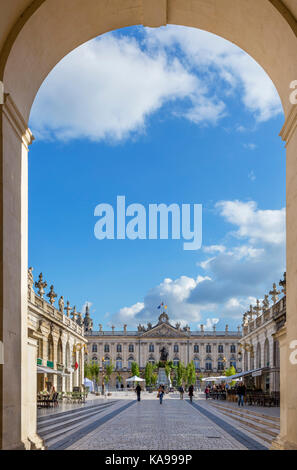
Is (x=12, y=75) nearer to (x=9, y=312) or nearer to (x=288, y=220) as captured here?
(x=9, y=312)

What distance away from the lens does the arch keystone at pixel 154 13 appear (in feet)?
32.3

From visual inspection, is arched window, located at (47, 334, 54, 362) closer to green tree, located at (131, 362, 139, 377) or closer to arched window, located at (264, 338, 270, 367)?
arched window, located at (264, 338, 270, 367)

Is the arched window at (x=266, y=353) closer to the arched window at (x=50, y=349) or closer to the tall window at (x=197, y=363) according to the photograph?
the arched window at (x=50, y=349)

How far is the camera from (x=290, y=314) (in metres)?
9.03

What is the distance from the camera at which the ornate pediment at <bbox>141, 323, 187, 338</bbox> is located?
450 ft

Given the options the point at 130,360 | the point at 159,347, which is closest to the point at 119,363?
the point at 130,360

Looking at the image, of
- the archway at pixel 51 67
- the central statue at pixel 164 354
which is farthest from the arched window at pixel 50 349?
the central statue at pixel 164 354

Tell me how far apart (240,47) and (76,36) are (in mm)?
3135

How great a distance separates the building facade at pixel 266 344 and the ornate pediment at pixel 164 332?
78693 mm

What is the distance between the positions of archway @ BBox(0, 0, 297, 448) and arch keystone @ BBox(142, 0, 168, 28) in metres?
0.02

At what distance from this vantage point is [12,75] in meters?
8.97

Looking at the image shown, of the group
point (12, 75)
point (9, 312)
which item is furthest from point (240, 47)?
point (9, 312)

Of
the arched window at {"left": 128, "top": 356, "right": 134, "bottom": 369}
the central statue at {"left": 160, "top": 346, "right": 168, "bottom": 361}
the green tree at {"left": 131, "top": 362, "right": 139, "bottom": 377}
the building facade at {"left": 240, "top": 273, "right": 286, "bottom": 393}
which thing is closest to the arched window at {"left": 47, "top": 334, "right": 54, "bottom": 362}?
the building facade at {"left": 240, "top": 273, "right": 286, "bottom": 393}

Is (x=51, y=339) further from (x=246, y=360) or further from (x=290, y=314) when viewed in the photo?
(x=290, y=314)
